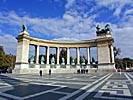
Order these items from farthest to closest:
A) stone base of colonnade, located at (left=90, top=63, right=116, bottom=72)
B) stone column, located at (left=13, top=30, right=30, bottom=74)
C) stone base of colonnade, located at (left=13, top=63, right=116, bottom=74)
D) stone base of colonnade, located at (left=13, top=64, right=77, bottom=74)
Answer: stone base of colonnade, located at (left=90, top=63, right=116, bottom=72)
stone column, located at (left=13, top=30, right=30, bottom=74)
stone base of colonnade, located at (left=13, top=63, right=116, bottom=74)
stone base of colonnade, located at (left=13, top=64, right=77, bottom=74)

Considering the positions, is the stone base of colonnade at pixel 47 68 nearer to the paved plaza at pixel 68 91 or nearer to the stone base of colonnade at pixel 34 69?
the stone base of colonnade at pixel 34 69

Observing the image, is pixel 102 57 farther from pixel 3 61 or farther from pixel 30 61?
pixel 3 61

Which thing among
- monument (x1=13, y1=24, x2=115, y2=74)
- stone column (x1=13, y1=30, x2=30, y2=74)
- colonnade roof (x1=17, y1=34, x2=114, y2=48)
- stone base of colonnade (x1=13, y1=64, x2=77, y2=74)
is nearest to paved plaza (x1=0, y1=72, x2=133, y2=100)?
stone base of colonnade (x1=13, y1=64, x2=77, y2=74)

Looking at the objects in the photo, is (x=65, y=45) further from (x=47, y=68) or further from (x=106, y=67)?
(x=106, y=67)

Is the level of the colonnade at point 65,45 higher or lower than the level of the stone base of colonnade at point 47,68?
higher

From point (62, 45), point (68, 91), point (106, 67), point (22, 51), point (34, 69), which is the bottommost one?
point (68, 91)

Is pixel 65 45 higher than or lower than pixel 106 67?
higher

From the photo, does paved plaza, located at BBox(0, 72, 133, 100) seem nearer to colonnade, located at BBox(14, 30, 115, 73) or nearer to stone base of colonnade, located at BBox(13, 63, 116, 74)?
stone base of colonnade, located at BBox(13, 63, 116, 74)

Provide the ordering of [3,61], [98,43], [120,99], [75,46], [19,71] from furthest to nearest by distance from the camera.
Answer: [3,61], [75,46], [98,43], [19,71], [120,99]

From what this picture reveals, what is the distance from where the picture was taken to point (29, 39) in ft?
158

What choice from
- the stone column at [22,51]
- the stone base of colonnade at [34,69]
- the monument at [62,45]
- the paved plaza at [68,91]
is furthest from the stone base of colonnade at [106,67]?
the paved plaza at [68,91]

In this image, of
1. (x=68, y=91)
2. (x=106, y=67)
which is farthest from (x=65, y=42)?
(x=68, y=91)

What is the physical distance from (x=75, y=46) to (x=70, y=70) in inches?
344

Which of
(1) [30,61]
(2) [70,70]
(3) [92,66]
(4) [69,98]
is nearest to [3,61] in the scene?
(1) [30,61]
